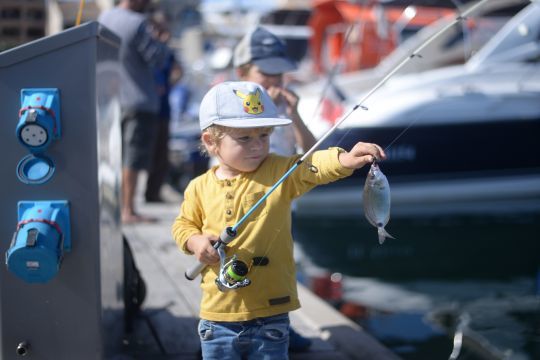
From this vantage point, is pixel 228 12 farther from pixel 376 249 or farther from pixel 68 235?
pixel 68 235

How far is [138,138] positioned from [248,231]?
14.3 feet

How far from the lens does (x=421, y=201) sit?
910cm

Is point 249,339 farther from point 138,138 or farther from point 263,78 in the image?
point 138,138

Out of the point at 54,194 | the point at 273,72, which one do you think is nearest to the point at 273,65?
the point at 273,72

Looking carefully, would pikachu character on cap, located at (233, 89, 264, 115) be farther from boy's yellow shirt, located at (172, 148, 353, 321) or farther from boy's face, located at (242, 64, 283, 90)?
boy's face, located at (242, 64, 283, 90)

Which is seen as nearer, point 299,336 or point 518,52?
point 299,336

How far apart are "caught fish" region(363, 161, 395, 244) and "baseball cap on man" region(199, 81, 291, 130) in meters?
0.36

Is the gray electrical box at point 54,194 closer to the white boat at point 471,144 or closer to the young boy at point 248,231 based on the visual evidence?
the young boy at point 248,231

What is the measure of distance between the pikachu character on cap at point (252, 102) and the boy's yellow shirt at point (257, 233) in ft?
0.69

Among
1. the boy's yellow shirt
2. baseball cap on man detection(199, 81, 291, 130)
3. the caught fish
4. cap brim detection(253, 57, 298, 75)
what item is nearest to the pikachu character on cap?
baseball cap on man detection(199, 81, 291, 130)

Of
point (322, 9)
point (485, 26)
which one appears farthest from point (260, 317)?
point (322, 9)

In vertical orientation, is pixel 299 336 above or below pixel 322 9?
below

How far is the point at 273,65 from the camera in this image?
3.62 m

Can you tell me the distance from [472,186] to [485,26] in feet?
7.27
